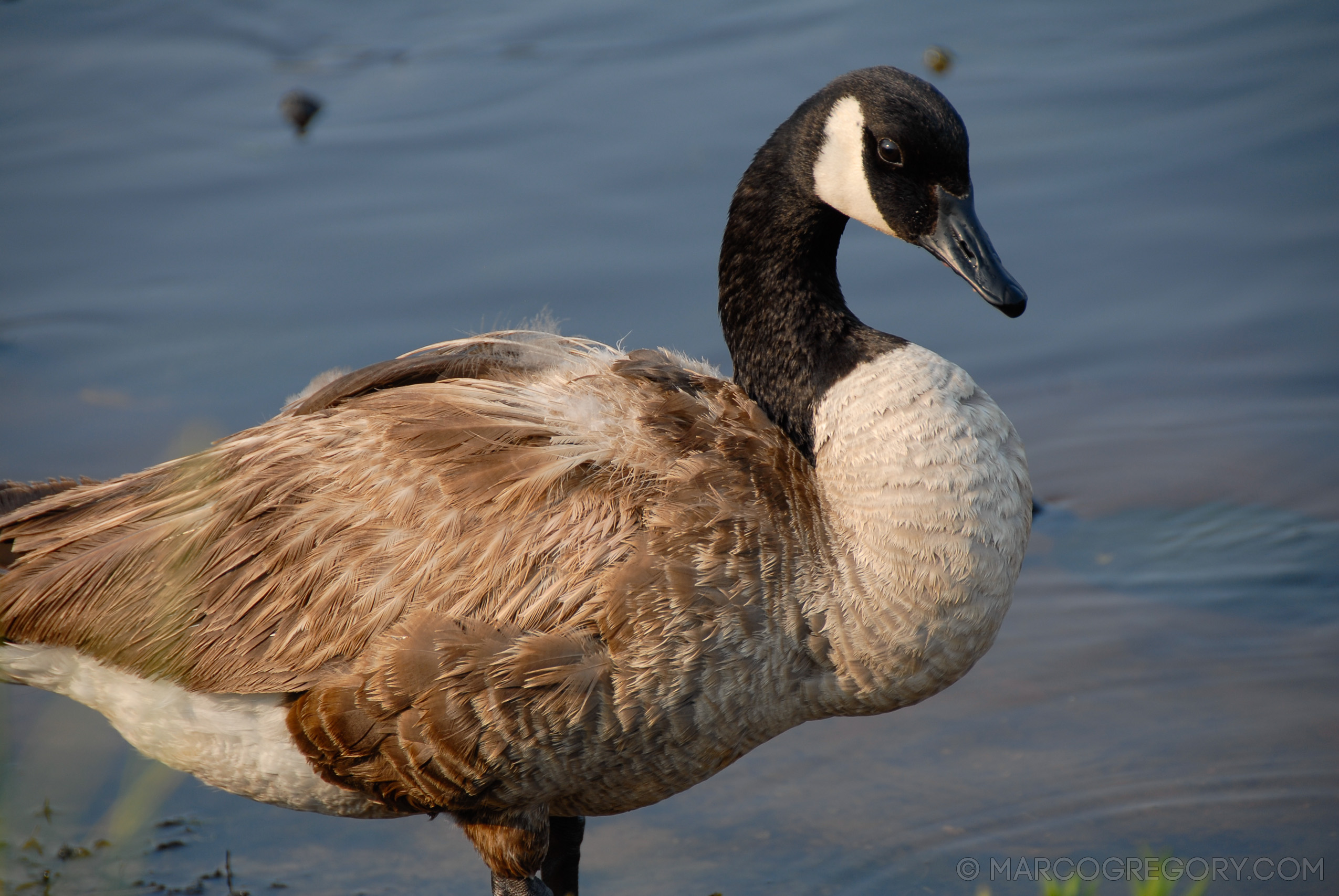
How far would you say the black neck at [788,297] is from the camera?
14.3 ft

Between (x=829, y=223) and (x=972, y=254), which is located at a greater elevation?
(x=829, y=223)

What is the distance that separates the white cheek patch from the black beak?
0.64 feet

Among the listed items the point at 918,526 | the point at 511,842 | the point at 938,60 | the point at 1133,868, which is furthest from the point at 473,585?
the point at 938,60

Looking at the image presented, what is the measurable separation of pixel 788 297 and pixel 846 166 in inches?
18.6

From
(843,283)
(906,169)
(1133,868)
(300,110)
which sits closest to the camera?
(906,169)

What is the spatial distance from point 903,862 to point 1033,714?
1.18 metres

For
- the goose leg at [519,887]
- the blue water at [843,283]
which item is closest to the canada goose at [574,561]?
the goose leg at [519,887]

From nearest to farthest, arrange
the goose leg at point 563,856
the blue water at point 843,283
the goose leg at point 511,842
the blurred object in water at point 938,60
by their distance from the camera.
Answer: the goose leg at point 511,842 → the goose leg at point 563,856 → the blue water at point 843,283 → the blurred object in water at point 938,60

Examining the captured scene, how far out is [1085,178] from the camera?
909cm

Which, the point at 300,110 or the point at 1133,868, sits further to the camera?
the point at 300,110

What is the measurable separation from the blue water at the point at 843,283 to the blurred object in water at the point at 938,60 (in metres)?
0.09

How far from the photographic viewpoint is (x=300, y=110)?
990 cm

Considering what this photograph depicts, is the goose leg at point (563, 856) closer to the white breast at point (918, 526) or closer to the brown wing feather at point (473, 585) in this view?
the brown wing feather at point (473, 585)

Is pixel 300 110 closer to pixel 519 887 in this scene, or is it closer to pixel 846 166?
pixel 846 166
